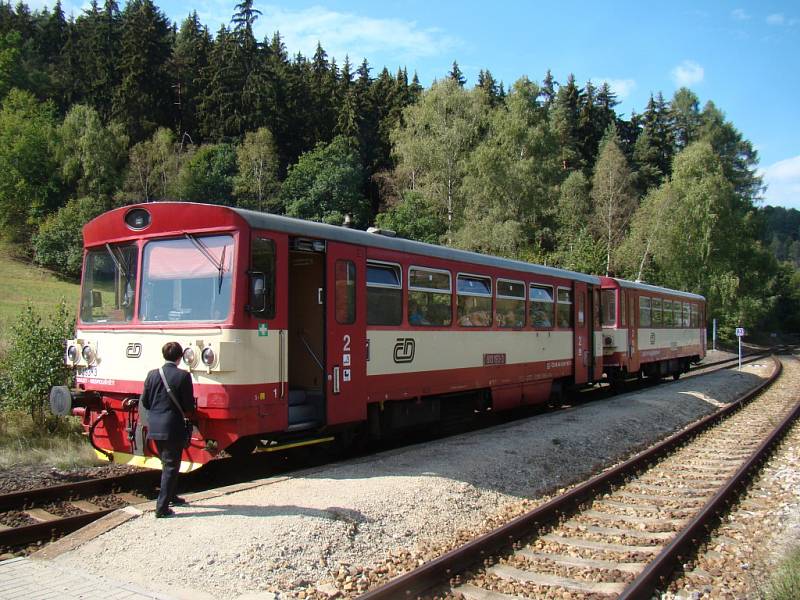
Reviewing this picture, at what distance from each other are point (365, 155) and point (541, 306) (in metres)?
52.9

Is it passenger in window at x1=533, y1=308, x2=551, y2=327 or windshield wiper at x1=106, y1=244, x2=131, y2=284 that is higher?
windshield wiper at x1=106, y1=244, x2=131, y2=284

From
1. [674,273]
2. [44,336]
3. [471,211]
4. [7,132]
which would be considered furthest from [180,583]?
[7,132]

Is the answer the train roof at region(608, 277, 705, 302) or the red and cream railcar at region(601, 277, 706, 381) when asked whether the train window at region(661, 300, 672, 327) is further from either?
the train roof at region(608, 277, 705, 302)

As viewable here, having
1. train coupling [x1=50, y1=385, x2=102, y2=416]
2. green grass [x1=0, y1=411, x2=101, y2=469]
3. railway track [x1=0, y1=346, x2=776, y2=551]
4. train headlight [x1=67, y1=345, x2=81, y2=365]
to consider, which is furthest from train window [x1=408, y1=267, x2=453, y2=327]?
green grass [x1=0, y1=411, x2=101, y2=469]

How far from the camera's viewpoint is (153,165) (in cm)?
5394

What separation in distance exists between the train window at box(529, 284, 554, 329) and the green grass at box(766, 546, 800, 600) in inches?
309

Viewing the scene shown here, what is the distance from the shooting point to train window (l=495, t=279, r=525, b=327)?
11.8m

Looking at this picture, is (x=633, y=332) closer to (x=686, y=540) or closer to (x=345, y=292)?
(x=345, y=292)

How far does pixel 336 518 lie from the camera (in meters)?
6.02

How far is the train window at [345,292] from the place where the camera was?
8219 millimetres

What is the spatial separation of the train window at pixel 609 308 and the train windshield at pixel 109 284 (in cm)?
1305

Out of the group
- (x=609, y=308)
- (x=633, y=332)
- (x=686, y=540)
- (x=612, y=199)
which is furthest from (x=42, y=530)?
(x=612, y=199)

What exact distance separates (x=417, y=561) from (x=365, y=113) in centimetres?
6354

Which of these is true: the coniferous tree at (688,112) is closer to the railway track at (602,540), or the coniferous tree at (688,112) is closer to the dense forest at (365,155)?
the dense forest at (365,155)
